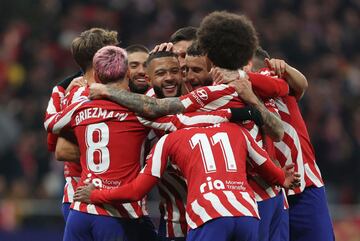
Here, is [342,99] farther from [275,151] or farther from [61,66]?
[275,151]

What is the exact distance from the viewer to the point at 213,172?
21.6 feet

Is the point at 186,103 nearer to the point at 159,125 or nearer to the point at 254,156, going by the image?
the point at 159,125

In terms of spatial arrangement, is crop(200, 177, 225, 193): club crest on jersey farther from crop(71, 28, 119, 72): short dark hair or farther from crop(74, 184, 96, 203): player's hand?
crop(71, 28, 119, 72): short dark hair

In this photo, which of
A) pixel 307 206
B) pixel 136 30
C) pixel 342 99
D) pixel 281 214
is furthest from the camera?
pixel 136 30

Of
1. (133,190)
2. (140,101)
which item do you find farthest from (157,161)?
(140,101)

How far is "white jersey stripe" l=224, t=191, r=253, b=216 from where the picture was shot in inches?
256

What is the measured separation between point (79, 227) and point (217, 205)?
1169 mm

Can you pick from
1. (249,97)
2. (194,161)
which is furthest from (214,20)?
(194,161)

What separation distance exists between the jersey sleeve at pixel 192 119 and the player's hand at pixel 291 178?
2.16ft

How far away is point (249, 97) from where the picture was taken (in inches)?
273

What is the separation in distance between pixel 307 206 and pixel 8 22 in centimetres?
1066

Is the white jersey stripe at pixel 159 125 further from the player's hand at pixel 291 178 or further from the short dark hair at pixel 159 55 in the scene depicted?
the player's hand at pixel 291 178

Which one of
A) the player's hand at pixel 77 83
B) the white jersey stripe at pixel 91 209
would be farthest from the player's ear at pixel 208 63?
the white jersey stripe at pixel 91 209

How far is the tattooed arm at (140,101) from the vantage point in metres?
6.89
